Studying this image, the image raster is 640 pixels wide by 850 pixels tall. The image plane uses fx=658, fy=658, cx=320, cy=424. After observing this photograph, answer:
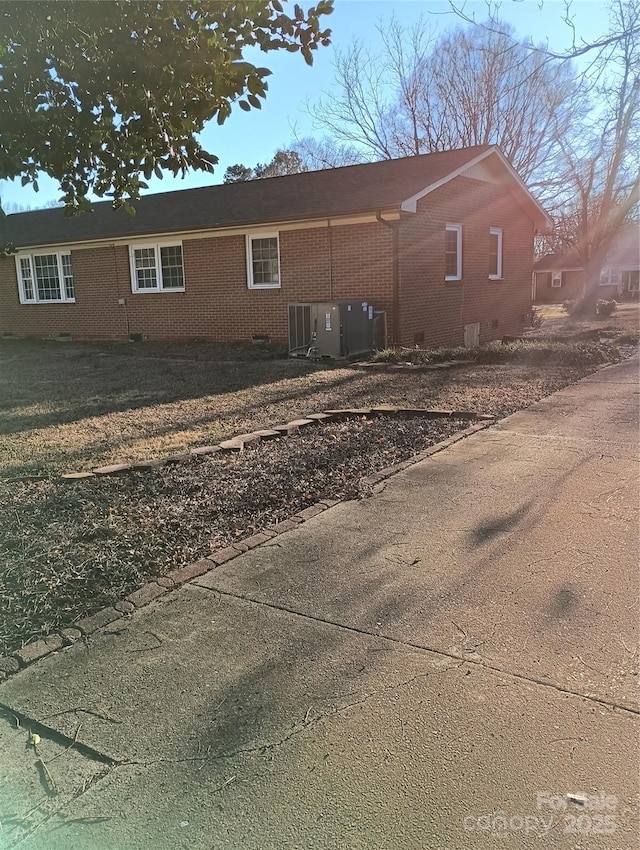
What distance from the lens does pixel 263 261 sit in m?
16.2

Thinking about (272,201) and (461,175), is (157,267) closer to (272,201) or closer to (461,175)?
(272,201)

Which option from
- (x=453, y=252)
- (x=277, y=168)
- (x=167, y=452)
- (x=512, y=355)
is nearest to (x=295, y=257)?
(x=453, y=252)

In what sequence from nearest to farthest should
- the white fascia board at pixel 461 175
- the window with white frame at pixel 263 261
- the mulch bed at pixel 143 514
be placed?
the mulch bed at pixel 143 514 → the white fascia board at pixel 461 175 → the window with white frame at pixel 263 261

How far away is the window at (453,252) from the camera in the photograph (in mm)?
16516

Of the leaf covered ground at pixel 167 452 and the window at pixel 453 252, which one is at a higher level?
the window at pixel 453 252

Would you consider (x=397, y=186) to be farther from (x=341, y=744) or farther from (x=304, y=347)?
(x=341, y=744)

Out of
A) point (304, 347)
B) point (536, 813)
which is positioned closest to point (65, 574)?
point (536, 813)

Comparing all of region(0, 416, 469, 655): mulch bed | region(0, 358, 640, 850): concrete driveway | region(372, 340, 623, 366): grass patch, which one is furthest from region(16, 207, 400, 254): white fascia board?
region(0, 358, 640, 850): concrete driveway

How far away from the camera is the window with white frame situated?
15969 millimetres

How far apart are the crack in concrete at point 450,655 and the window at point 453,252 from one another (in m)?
14.2

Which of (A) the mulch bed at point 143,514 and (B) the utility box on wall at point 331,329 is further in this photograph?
(B) the utility box on wall at point 331,329

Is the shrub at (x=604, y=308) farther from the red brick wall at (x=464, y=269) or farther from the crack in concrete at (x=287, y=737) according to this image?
the crack in concrete at (x=287, y=737)

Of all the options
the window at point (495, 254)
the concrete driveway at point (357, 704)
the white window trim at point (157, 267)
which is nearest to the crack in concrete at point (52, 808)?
the concrete driveway at point (357, 704)

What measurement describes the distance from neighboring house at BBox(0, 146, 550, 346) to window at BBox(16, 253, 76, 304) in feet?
0.17
